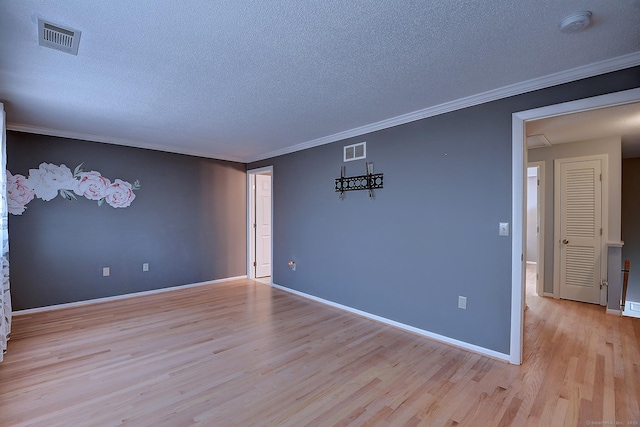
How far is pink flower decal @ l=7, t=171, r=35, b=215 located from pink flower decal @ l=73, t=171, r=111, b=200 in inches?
18.6

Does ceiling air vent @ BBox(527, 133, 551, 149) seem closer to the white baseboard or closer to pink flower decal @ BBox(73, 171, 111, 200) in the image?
the white baseboard

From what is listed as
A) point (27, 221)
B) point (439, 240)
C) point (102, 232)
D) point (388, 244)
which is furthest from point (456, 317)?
point (27, 221)

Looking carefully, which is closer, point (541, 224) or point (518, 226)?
point (518, 226)

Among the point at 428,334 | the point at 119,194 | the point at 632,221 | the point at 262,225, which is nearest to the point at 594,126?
the point at 632,221

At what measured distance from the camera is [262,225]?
5.95 m

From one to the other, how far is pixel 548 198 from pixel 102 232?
6.80m

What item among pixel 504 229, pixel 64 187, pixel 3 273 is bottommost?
pixel 3 273

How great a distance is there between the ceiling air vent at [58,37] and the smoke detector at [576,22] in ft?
9.25

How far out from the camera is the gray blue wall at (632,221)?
5.00 m

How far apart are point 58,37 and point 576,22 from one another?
3.02m

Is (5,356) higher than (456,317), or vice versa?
(456,317)

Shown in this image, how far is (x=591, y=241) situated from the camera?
4.16 meters

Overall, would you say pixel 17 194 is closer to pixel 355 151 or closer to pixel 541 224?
pixel 355 151

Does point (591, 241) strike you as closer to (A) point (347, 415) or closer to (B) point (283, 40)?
(A) point (347, 415)
